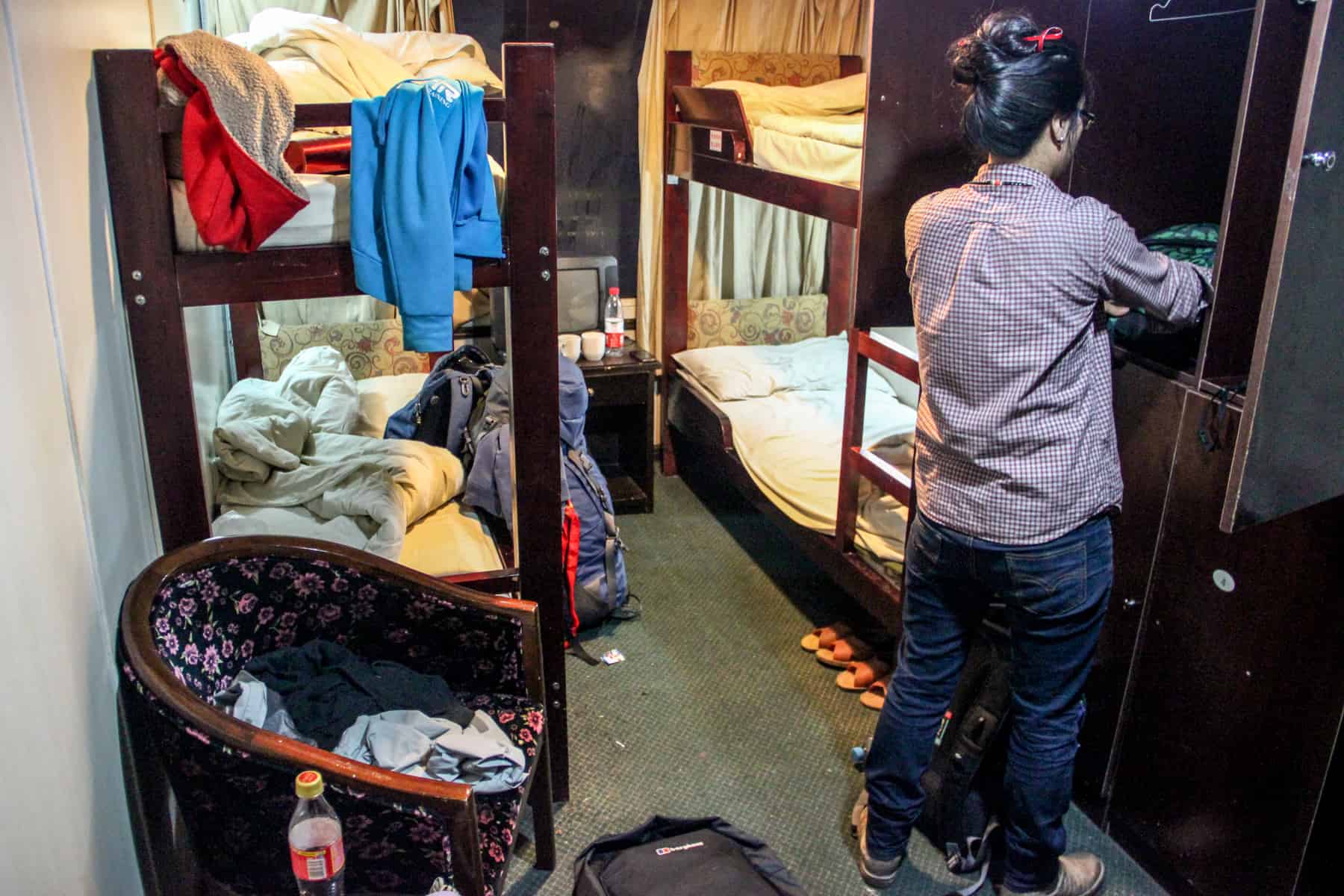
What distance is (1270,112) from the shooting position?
168cm

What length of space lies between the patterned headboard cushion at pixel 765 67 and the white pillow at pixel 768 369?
102cm

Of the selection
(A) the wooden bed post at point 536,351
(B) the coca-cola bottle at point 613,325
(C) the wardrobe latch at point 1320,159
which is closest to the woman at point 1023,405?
(C) the wardrobe latch at point 1320,159

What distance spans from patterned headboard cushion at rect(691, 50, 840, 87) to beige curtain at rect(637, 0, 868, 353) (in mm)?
32

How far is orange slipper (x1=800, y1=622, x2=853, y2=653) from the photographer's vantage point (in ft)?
9.68

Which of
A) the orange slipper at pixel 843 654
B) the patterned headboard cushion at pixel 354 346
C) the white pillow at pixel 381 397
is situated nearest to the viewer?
the orange slipper at pixel 843 654

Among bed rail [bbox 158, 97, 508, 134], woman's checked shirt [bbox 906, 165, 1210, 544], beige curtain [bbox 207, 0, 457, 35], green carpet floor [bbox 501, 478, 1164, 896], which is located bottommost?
green carpet floor [bbox 501, 478, 1164, 896]

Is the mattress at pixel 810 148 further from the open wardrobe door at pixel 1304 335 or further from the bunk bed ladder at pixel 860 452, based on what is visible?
the open wardrobe door at pixel 1304 335

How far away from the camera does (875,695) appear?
2732mm

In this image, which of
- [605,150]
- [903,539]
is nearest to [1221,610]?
[903,539]

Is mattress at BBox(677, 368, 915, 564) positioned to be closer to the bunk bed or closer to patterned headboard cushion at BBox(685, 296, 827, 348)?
patterned headboard cushion at BBox(685, 296, 827, 348)

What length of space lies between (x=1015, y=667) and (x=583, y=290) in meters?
2.39

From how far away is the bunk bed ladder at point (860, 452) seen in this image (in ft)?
7.90

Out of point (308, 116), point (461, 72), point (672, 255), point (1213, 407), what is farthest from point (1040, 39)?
point (672, 255)

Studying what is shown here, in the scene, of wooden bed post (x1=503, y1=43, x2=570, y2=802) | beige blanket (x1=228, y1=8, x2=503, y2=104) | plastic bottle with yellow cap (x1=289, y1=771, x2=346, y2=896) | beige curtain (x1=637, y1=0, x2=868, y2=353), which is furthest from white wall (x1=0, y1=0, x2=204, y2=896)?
beige curtain (x1=637, y1=0, x2=868, y2=353)
